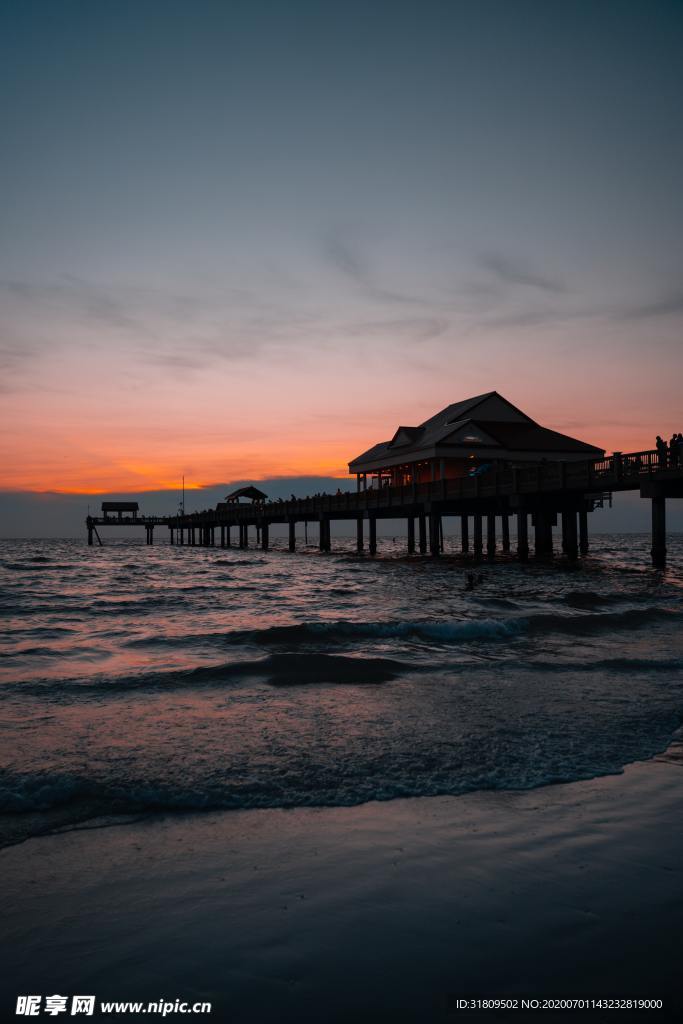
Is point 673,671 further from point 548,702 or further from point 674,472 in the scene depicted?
point 674,472

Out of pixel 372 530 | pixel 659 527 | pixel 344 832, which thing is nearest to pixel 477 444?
pixel 372 530

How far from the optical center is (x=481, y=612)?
16.6 m

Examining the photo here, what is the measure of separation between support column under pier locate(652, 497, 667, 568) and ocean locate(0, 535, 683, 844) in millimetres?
7916

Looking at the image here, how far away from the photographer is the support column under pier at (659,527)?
2517 cm

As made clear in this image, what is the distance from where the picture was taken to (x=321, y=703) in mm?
8133

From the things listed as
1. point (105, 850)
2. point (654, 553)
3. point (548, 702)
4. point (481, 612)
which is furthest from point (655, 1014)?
point (654, 553)

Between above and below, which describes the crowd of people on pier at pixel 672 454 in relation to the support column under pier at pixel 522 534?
above

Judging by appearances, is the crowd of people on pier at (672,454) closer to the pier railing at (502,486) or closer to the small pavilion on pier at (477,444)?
the pier railing at (502,486)

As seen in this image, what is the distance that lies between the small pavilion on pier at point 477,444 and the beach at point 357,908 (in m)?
35.5

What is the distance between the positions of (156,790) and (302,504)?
49038 mm

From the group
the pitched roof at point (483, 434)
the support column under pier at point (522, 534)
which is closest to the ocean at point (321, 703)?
the support column under pier at point (522, 534)

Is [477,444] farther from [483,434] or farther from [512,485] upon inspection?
[512,485]

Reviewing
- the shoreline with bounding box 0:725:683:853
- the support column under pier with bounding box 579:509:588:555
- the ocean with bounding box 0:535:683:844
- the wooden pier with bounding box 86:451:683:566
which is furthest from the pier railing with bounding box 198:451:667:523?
the shoreline with bounding box 0:725:683:853

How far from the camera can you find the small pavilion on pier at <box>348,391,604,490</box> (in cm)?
4284
